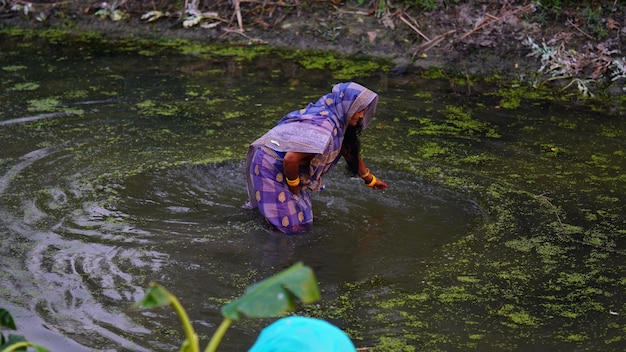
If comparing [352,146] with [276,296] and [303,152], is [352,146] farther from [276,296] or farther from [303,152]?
[276,296]

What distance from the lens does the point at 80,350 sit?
3760mm

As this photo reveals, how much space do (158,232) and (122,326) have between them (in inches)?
44.8

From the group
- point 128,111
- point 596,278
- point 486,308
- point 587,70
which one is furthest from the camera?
point 587,70

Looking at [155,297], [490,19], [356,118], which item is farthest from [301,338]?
[490,19]

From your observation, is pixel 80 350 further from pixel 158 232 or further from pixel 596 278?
pixel 596 278

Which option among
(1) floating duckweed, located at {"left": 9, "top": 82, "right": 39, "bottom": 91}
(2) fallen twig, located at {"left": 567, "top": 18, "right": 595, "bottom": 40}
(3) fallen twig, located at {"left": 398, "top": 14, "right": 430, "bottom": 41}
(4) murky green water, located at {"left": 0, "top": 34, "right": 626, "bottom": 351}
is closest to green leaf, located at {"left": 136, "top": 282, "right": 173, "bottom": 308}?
(4) murky green water, located at {"left": 0, "top": 34, "right": 626, "bottom": 351}

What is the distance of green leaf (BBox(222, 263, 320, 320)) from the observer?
2.21m

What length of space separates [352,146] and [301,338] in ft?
10.3

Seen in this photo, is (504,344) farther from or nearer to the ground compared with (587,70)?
nearer to the ground

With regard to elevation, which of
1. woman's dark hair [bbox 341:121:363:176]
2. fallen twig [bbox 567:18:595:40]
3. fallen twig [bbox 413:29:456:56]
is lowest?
woman's dark hair [bbox 341:121:363:176]

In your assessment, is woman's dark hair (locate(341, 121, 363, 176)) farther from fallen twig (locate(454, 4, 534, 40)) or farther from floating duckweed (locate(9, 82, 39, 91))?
floating duckweed (locate(9, 82, 39, 91))

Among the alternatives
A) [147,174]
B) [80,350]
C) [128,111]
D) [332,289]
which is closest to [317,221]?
[332,289]

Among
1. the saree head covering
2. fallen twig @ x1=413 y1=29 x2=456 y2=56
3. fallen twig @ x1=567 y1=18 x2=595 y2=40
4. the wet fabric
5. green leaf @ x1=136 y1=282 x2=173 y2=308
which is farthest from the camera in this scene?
fallen twig @ x1=413 y1=29 x2=456 y2=56

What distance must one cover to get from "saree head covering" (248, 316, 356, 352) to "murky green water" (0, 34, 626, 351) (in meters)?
1.85
